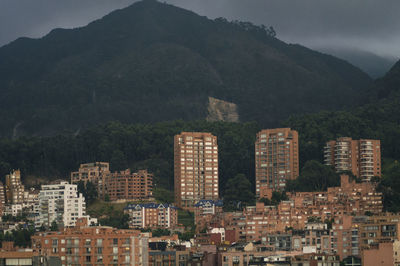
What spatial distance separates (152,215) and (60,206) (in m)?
15.5

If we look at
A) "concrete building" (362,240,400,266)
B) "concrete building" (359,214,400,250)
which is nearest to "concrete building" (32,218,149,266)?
"concrete building" (362,240,400,266)

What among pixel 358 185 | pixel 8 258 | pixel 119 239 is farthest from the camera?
pixel 358 185

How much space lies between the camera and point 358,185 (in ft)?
588

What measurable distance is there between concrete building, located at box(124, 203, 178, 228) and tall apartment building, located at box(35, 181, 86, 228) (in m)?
7.81

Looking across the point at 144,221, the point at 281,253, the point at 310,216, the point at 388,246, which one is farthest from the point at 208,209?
the point at 388,246

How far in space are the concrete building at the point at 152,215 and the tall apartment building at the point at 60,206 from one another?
7.81m

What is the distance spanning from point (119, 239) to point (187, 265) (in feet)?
64.4

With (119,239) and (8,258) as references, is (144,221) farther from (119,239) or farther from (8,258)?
(8,258)

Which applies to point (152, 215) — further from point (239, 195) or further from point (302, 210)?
point (302, 210)

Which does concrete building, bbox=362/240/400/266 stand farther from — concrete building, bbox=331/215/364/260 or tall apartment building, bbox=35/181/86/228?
tall apartment building, bbox=35/181/86/228

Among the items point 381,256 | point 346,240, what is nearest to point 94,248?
point 381,256

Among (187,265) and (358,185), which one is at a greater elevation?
(358,185)

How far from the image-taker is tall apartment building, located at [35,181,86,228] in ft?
611

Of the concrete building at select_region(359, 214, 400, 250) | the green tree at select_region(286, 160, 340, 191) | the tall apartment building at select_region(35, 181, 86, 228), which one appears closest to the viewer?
the concrete building at select_region(359, 214, 400, 250)
